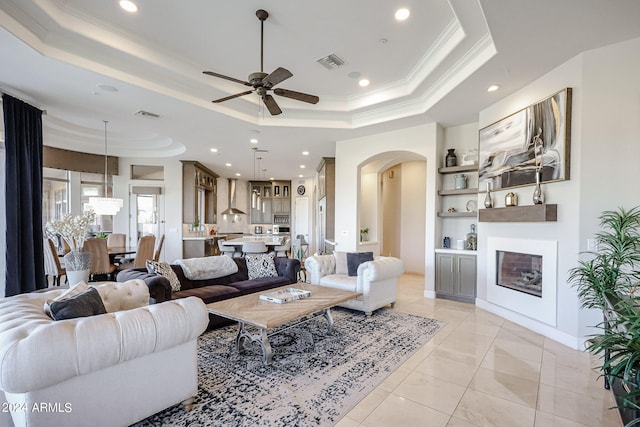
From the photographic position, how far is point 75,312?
1964 millimetres

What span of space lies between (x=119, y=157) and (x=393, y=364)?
8994 millimetres

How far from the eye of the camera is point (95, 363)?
1.72 metres

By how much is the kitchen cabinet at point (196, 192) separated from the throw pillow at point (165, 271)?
200 inches

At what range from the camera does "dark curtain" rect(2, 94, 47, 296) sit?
4078 millimetres

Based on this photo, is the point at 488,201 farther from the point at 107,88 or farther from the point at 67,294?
the point at 107,88

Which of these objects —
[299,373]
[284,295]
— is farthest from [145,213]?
[299,373]

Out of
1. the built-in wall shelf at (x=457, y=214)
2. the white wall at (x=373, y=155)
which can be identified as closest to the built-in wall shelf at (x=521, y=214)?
the built-in wall shelf at (x=457, y=214)

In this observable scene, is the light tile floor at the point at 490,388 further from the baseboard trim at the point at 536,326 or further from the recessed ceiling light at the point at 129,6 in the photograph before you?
the recessed ceiling light at the point at 129,6

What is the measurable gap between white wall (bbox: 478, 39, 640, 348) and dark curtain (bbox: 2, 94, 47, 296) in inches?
272

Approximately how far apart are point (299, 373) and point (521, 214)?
11.2 feet

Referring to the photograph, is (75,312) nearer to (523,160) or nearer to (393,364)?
(393,364)

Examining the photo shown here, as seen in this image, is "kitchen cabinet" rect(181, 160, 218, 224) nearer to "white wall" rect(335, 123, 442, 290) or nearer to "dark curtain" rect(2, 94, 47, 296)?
"dark curtain" rect(2, 94, 47, 296)

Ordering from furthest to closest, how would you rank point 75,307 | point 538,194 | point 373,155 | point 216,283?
point 373,155 → point 216,283 → point 538,194 → point 75,307

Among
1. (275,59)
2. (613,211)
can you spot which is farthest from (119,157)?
(613,211)
